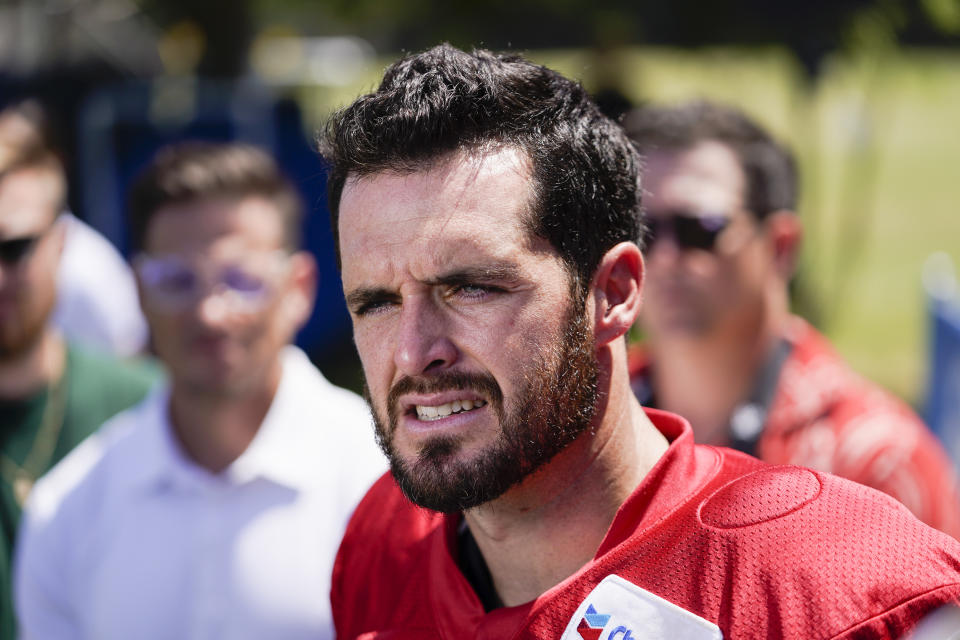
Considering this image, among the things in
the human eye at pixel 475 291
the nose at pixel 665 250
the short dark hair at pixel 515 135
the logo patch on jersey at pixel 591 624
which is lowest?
the nose at pixel 665 250

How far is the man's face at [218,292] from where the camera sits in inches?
121

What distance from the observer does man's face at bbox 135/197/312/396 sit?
3.07 meters

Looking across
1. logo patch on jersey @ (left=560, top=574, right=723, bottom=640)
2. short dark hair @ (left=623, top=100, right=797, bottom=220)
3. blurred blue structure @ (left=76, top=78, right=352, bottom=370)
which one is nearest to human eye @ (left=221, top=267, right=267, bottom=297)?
short dark hair @ (left=623, top=100, right=797, bottom=220)

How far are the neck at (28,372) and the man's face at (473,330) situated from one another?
7.40ft

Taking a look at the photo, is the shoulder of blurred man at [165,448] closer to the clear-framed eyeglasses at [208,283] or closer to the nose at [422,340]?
the clear-framed eyeglasses at [208,283]

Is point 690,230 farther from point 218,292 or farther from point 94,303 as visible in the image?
point 94,303

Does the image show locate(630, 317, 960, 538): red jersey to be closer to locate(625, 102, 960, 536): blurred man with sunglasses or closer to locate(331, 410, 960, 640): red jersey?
locate(625, 102, 960, 536): blurred man with sunglasses

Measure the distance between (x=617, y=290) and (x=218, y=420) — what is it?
1.66 m

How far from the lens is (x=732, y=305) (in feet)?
10.9

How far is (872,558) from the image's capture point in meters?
1.40

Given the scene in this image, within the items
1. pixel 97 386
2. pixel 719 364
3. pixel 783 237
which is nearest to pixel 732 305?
pixel 719 364

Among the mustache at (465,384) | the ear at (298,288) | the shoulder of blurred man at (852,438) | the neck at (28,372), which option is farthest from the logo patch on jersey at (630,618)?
the neck at (28,372)

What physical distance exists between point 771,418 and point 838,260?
10.7 metres

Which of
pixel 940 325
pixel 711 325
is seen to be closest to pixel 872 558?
pixel 711 325
